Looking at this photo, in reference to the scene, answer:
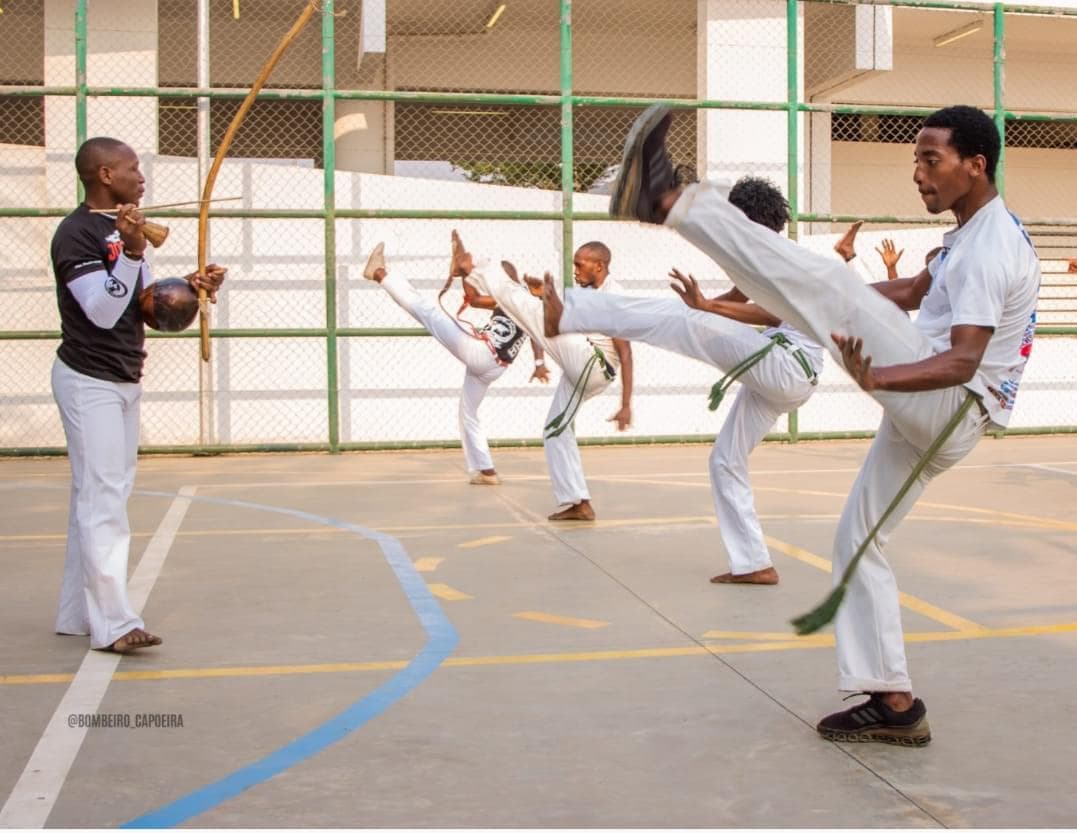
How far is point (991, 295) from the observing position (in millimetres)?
3844

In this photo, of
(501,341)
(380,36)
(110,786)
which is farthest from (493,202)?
(110,786)

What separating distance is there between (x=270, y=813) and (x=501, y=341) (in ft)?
25.0

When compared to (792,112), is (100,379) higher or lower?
lower

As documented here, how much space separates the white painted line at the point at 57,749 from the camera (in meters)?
3.55

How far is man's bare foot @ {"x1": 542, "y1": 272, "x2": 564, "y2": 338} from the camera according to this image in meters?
5.51

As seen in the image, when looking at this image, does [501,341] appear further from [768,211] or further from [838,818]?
[838,818]

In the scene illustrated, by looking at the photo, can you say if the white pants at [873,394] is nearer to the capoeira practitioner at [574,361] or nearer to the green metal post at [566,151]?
the capoeira practitioner at [574,361]

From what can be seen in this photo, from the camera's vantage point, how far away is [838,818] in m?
3.48

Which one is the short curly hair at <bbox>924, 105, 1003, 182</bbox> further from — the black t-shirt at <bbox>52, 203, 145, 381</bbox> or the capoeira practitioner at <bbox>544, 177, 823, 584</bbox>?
the black t-shirt at <bbox>52, 203, 145, 381</bbox>

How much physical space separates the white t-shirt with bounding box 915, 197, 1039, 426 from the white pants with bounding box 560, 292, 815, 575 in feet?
Answer: 5.35

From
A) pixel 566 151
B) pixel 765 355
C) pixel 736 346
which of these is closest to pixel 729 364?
pixel 736 346

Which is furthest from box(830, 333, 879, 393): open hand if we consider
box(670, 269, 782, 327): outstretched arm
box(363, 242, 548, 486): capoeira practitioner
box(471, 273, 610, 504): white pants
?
box(363, 242, 548, 486): capoeira practitioner

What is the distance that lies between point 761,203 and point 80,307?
3.13 m

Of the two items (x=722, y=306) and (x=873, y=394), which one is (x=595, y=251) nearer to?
(x=722, y=306)
